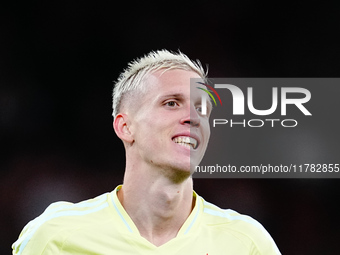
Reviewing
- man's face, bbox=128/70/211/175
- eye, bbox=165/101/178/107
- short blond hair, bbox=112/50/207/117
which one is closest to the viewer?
man's face, bbox=128/70/211/175

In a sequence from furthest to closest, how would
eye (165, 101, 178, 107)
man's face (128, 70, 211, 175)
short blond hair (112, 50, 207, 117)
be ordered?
short blond hair (112, 50, 207, 117) → eye (165, 101, 178, 107) → man's face (128, 70, 211, 175)

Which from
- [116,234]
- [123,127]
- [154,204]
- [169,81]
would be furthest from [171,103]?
[116,234]

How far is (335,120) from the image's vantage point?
4797 millimetres

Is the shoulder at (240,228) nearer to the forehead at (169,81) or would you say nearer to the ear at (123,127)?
the ear at (123,127)

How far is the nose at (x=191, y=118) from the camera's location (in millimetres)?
2406

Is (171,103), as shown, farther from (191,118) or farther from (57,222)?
(57,222)

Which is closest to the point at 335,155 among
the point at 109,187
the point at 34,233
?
the point at 109,187

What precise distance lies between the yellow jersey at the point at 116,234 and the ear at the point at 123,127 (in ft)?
1.05

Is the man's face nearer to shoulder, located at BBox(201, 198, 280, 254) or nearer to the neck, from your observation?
the neck

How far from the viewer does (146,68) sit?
2.68 meters

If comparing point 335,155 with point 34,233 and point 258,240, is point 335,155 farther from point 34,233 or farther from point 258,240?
point 34,233

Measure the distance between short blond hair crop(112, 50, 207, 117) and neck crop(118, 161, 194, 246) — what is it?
1.53 feet

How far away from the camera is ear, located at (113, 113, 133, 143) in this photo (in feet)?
8.45

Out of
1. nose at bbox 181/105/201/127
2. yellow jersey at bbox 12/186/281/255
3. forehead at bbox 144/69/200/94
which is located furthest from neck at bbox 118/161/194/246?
forehead at bbox 144/69/200/94
